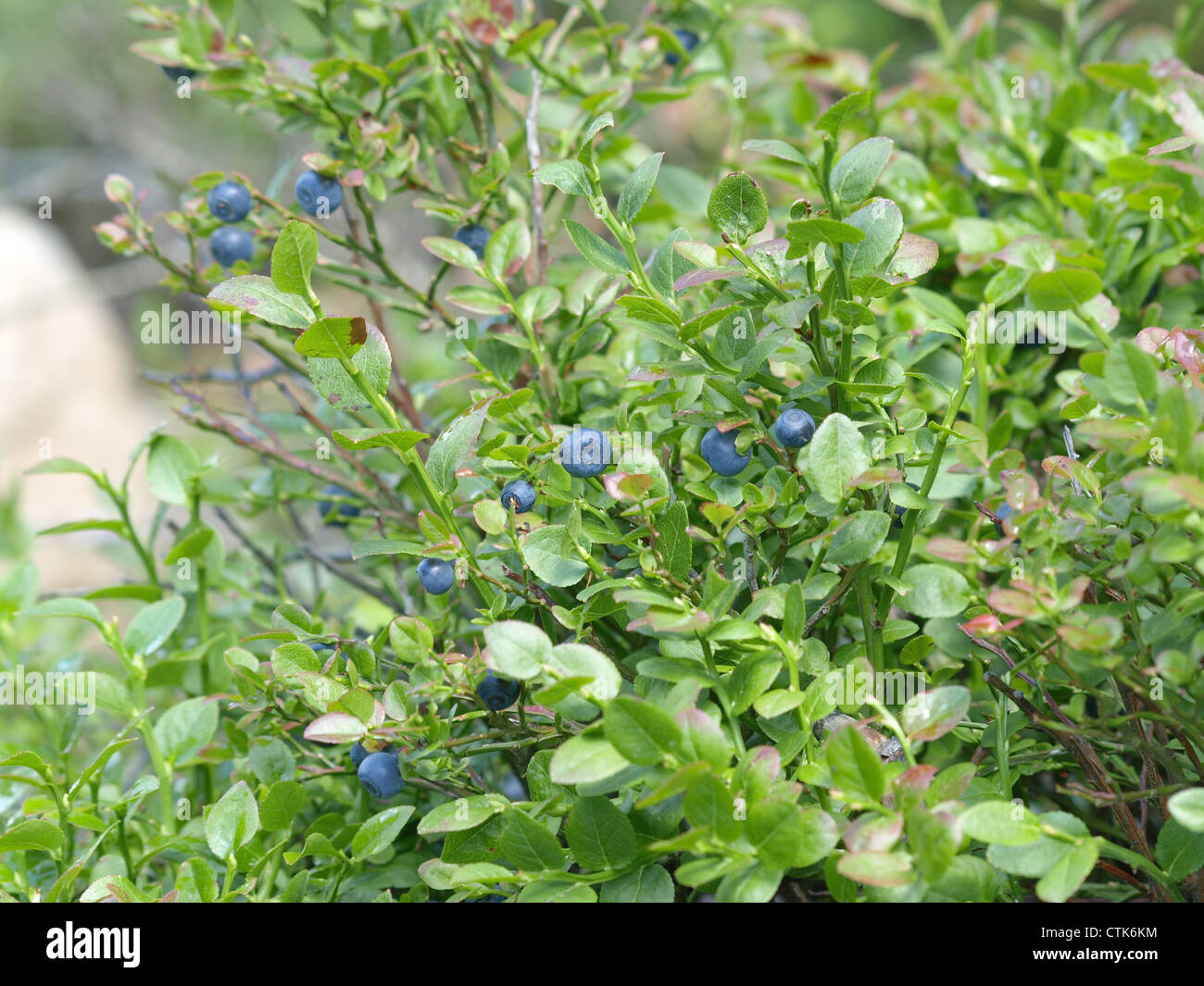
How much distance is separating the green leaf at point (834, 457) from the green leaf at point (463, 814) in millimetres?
299

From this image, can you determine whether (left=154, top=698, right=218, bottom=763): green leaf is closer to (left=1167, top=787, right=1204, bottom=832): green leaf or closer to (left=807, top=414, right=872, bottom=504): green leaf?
(left=807, top=414, right=872, bottom=504): green leaf

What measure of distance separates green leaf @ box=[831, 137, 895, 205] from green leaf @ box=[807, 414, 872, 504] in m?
0.16

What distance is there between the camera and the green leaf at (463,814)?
0.64 meters

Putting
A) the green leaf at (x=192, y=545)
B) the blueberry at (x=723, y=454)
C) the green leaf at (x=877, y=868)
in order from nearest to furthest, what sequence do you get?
the green leaf at (x=877, y=868)
the blueberry at (x=723, y=454)
the green leaf at (x=192, y=545)

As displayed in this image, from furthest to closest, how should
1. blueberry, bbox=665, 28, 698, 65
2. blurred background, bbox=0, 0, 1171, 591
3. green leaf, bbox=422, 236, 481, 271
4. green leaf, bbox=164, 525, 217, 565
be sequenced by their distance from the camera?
blurred background, bbox=0, 0, 1171, 591 → blueberry, bbox=665, 28, 698, 65 → green leaf, bbox=164, 525, 217, 565 → green leaf, bbox=422, 236, 481, 271

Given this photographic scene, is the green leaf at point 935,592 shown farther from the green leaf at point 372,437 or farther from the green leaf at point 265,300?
the green leaf at point 265,300

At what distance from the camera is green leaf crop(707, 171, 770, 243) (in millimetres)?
690

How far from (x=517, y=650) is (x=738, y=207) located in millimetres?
346

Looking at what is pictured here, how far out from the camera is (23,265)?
3730 millimetres

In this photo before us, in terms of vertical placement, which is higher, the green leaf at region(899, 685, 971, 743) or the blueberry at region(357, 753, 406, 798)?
the green leaf at region(899, 685, 971, 743)

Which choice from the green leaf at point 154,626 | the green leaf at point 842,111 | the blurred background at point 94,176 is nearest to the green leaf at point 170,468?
the green leaf at point 154,626

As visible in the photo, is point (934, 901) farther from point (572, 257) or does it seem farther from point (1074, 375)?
point (572, 257)

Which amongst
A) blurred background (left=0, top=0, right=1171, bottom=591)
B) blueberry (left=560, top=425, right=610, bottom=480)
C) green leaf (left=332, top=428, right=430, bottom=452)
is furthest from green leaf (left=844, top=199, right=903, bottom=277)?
blurred background (left=0, top=0, right=1171, bottom=591)
